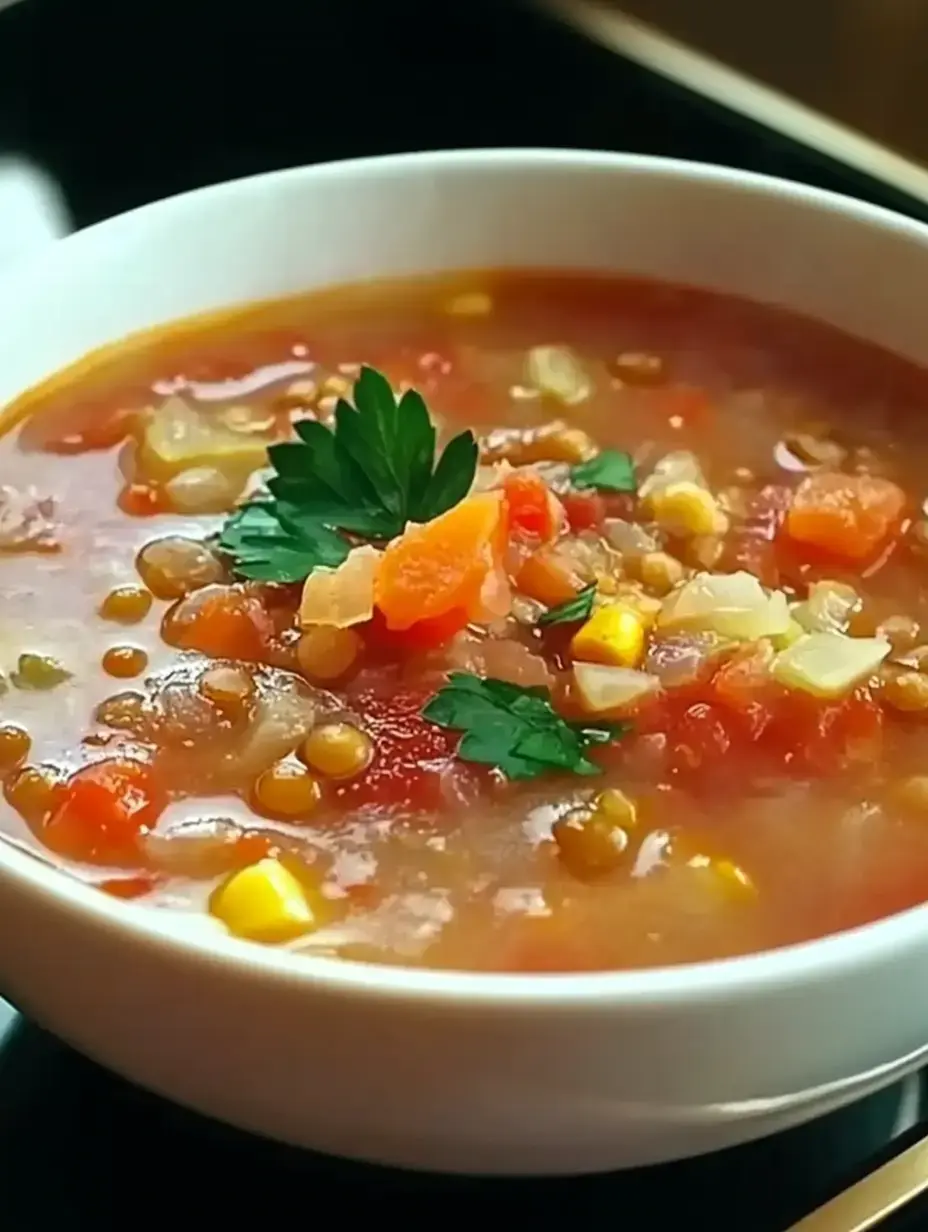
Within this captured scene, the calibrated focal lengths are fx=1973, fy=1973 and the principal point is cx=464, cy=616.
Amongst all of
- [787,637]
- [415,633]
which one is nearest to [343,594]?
[415,633]

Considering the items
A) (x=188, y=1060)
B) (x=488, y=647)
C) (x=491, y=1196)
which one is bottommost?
(x=491, y=1196)

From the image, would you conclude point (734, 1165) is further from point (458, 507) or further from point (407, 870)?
point (458, 507)

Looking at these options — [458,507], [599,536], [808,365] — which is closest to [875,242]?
[808,365]

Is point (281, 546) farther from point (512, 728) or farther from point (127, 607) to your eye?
point (512, 728)

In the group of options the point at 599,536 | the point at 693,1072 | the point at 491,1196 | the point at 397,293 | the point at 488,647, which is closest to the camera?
the point at 693,1072

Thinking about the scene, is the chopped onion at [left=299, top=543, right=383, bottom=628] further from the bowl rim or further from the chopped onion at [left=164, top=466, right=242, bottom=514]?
the bowl rim

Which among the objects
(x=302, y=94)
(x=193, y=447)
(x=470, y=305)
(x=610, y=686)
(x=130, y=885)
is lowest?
(x=130, y=885)
